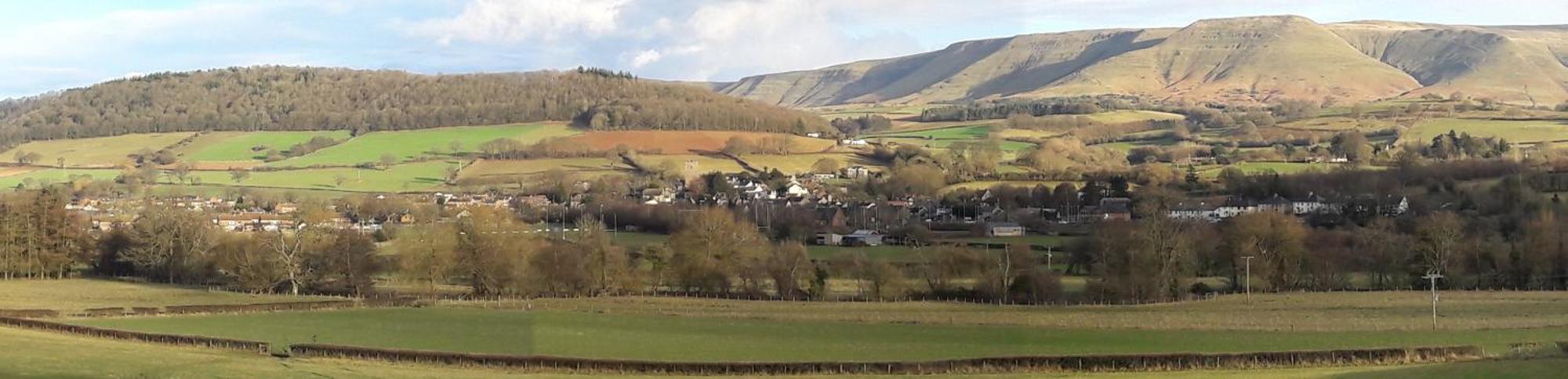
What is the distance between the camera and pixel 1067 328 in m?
40.5

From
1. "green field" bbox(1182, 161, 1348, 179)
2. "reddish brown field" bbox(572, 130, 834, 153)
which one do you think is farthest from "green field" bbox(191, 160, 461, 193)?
"green field" bbox(1182, 161, 1348, 179)

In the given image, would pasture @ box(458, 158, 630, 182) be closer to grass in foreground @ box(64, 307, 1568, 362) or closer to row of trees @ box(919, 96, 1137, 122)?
grass in foreground @ box(64, 307, 1568, 362)

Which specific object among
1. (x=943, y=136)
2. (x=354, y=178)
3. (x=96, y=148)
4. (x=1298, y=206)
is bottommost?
(x=1298, y=206)

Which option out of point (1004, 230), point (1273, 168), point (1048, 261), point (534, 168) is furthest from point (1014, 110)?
point (1048, 261)

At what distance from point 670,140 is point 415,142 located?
26885mm

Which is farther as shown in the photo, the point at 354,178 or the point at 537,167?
the point at 537,167

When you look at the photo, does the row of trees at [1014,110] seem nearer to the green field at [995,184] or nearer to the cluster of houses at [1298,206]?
the green field at [995,184]

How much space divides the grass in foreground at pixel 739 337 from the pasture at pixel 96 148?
301 feet

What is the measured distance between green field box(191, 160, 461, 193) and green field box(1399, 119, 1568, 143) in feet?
283

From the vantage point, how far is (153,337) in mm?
35719

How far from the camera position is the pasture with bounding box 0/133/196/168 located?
125125mm

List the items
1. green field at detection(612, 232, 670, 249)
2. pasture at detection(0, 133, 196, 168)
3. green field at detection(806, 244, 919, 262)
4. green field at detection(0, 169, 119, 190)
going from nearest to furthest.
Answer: green field at detection(806, 244, 919, 262) < green field at detection(612, 232, 670, 249) < green field at detection(0, 169, 119, 190) < pasture at detection(0, 133, 196, 168)

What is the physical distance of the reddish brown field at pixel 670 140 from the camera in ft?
402

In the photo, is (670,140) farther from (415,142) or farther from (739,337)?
(739,337)
